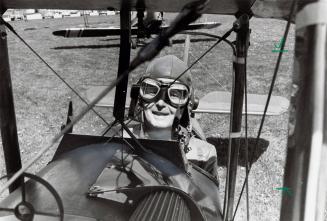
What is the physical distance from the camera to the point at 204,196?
1.83 meters

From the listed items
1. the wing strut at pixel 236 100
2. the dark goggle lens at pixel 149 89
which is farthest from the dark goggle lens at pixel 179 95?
the wing strut at pixel 236 100

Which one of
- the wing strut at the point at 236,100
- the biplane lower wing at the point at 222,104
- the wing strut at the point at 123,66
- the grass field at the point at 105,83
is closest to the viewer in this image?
the wing strut at the point at 123,66

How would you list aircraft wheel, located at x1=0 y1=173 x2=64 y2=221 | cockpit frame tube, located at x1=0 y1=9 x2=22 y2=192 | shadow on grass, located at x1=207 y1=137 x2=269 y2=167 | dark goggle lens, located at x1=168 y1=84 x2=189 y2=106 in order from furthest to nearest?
1. shadow on grass, located at x1=207 y1=137 x2=269 y2=167
2. dark goggle lens, located at x1=168 y1=84 x2=189 y2=106
3. cockpit frame tube, located at x1=0 y1=9 x2=22 y2=192
4. aircraft wheel, located at x1=0 y1=173 x2=64 y2=221

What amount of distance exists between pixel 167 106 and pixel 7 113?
119 cm

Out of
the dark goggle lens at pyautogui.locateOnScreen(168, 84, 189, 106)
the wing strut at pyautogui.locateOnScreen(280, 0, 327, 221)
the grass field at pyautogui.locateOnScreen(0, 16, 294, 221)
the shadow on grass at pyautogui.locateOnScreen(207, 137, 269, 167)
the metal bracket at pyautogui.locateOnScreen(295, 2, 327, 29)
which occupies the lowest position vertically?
A: the shadow on grass at pyautogui.locateOnScreen(207, 137, 269, 167)

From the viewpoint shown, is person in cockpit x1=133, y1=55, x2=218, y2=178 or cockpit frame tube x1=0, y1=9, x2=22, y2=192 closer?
cockpit frame tube x1=0, y1=9, x2=22, y2=192

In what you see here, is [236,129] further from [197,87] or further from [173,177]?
[197,87]

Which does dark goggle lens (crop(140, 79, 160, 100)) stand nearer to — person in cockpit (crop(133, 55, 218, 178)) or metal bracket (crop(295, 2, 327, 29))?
person in cockpit (crop(133, 55, 218, 178))

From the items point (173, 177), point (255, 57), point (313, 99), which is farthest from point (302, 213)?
point (255, 57)

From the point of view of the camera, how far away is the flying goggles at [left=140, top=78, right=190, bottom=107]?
295cm

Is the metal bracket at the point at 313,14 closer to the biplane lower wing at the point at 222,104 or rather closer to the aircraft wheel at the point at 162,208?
the aircraft wheel at the point at 162,208

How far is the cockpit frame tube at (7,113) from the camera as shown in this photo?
2363mm

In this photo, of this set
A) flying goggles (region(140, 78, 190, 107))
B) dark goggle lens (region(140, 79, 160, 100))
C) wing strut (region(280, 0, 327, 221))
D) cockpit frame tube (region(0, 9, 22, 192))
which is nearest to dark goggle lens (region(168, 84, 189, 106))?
flying goggles (region(140, 78, 190, 107))

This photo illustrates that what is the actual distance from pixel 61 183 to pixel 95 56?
9.92 meters
